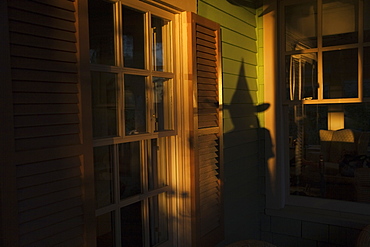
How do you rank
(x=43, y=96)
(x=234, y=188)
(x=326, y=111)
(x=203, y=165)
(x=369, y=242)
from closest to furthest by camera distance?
(x=43, y=96) < (x=369, y=242) < (x=203, y=165) < (x=234, y=188) < (x=326, y=111)

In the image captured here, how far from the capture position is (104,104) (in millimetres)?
1878

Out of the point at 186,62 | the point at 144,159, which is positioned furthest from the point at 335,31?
the point at 144,159

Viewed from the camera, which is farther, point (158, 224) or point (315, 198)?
point (315, 198)

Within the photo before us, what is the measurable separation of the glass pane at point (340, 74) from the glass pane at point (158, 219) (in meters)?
1.91

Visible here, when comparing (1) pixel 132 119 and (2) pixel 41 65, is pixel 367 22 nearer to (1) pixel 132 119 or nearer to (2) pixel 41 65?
(1) pixel 132 119

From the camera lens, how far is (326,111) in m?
3.45

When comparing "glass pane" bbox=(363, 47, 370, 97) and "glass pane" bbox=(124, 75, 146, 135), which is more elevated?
"glass pane" bbox=(363, 47, 370, 97)

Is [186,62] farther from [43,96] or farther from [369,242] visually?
[369,242]

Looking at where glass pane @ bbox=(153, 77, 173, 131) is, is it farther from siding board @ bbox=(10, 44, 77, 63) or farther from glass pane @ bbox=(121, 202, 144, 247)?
siding board @ bbox=(10, 44, 77, 63)

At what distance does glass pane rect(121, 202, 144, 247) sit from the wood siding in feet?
1.54

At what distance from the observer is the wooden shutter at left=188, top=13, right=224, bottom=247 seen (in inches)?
96.1

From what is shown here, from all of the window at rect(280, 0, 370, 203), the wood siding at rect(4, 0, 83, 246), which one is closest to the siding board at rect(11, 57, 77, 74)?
the wood siding at rect(4, 0, 83, 246)

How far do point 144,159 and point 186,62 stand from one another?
718 mm

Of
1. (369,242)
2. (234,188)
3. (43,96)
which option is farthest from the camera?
(234,188)
